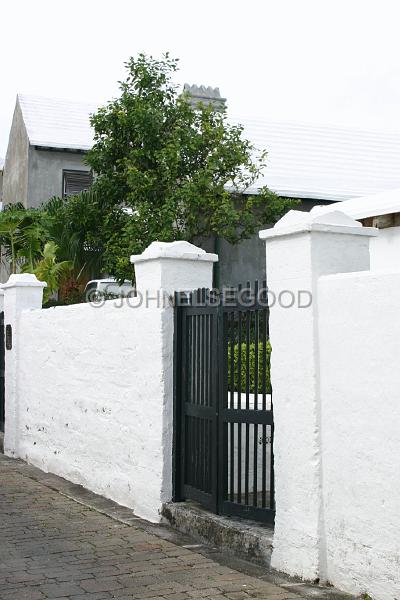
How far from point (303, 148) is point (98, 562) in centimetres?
1713

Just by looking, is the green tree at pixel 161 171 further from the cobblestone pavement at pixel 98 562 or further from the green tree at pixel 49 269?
the cobblestone pavement at pixel 98 562

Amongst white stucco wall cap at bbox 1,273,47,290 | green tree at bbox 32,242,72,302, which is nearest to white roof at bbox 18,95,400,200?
green tree at bbox 32,242,72,302

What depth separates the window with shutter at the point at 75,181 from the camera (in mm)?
23438

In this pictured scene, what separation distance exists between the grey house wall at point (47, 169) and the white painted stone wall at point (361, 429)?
18.2 metres

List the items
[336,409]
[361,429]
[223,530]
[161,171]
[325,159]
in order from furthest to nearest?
[325,159] → [161,171] → [223,530] → [336,409] → [361,429]

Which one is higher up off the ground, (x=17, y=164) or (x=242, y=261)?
(x=17, y=164)

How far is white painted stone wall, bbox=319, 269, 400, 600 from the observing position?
495 centimetres

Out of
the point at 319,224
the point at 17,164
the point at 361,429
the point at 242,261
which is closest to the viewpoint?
the point at 361,429

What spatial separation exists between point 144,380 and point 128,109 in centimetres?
Answer: 965

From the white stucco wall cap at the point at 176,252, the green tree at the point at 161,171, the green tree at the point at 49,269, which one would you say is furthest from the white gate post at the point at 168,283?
the green tree at the point at 49,269

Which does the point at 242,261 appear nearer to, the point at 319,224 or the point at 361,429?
the point at 319,224

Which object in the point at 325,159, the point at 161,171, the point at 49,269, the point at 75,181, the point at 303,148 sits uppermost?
the point at 303,148

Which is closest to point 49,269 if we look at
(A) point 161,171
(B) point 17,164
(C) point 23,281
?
(A) point 161,171

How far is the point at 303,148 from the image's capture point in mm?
21969
